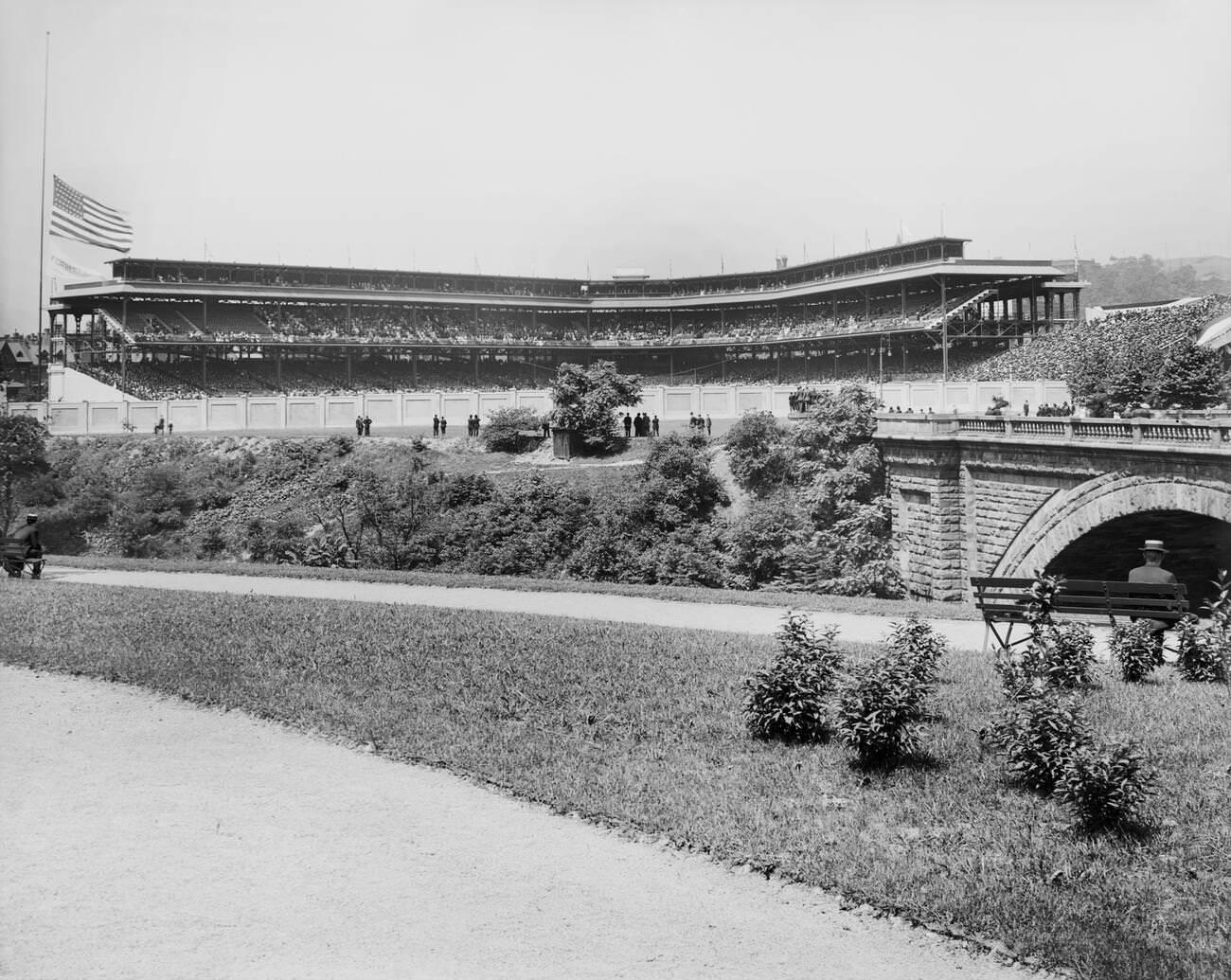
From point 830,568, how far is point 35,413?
41751mm

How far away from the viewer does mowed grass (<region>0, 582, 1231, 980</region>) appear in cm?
776

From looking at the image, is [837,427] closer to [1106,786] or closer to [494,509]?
[494,509]

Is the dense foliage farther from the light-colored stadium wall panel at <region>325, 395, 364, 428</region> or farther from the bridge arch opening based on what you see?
the light-colored stadium wall panel at <region>325, 395, 364, 428</region>

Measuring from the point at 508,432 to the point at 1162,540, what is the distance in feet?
99.1

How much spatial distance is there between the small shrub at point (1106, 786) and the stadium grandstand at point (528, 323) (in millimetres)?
53375

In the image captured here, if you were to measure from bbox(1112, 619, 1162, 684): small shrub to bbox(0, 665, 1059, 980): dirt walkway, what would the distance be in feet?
21.8

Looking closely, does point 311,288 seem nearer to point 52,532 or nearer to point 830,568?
point 52,532

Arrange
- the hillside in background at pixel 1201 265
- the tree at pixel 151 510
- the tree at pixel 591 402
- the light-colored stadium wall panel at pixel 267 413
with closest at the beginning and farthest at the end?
the tree at pixel 151 510, the tree at pixel 591 402, the light-colored stadium wall panel at pixel 267 413, the hillside in background at pixel 1201 265

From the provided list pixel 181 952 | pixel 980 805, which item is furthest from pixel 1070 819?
pixel 181 952

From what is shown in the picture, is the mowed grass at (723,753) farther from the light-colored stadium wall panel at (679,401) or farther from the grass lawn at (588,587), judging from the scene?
the light-colored stadium wall panel at (679,401)

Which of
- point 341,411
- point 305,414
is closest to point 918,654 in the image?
point 341,411

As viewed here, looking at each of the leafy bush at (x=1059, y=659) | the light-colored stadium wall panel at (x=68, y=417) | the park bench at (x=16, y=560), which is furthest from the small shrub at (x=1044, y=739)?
the light-colored stadium wall panel at (x=68, y=417)

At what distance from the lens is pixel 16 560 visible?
79.2 ft

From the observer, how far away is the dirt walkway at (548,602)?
19.0 metres
